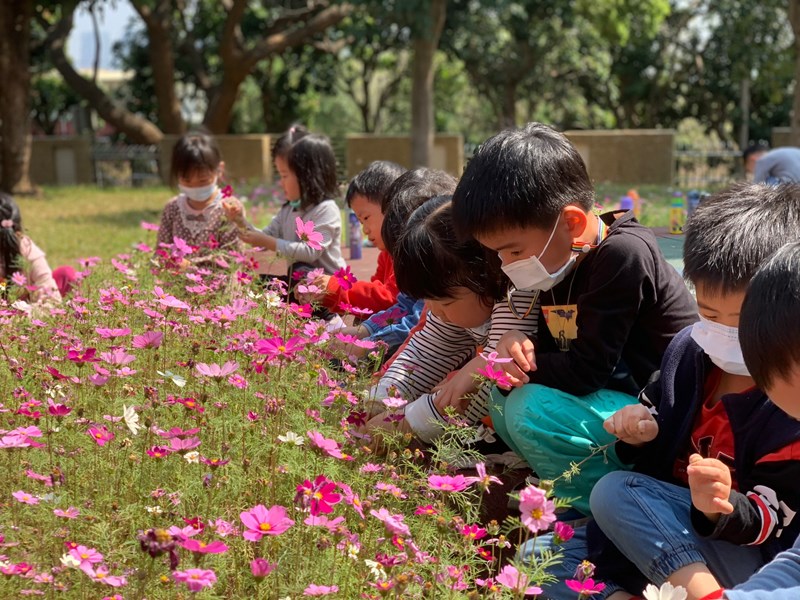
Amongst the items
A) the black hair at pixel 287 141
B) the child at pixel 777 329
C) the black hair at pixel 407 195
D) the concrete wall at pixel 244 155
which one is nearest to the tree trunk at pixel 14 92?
the concrete wall at pixel 244 155

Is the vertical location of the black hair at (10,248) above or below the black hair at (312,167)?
below

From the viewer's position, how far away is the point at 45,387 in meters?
2.54

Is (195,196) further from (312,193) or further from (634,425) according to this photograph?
(634,425)

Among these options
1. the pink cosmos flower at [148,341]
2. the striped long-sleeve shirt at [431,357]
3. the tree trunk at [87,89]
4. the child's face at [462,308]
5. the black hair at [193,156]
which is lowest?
the striped long-sleeve shirt at [431,357]

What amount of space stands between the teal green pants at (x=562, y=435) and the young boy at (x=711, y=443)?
0.12 m

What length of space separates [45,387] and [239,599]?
2.85 feet

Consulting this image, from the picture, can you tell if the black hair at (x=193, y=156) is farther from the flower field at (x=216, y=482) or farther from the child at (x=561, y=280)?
the child at (x=561, y=280)

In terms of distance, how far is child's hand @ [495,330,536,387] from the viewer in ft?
8.45

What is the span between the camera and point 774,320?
156 cm

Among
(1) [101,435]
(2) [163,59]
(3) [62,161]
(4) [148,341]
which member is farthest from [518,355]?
(3) [62,161]

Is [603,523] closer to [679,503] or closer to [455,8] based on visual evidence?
[679,503]

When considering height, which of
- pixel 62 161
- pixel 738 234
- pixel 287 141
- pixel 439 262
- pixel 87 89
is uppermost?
pixel 87 89

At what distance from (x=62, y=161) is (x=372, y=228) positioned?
18.6 m

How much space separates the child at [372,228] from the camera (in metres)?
3.94
